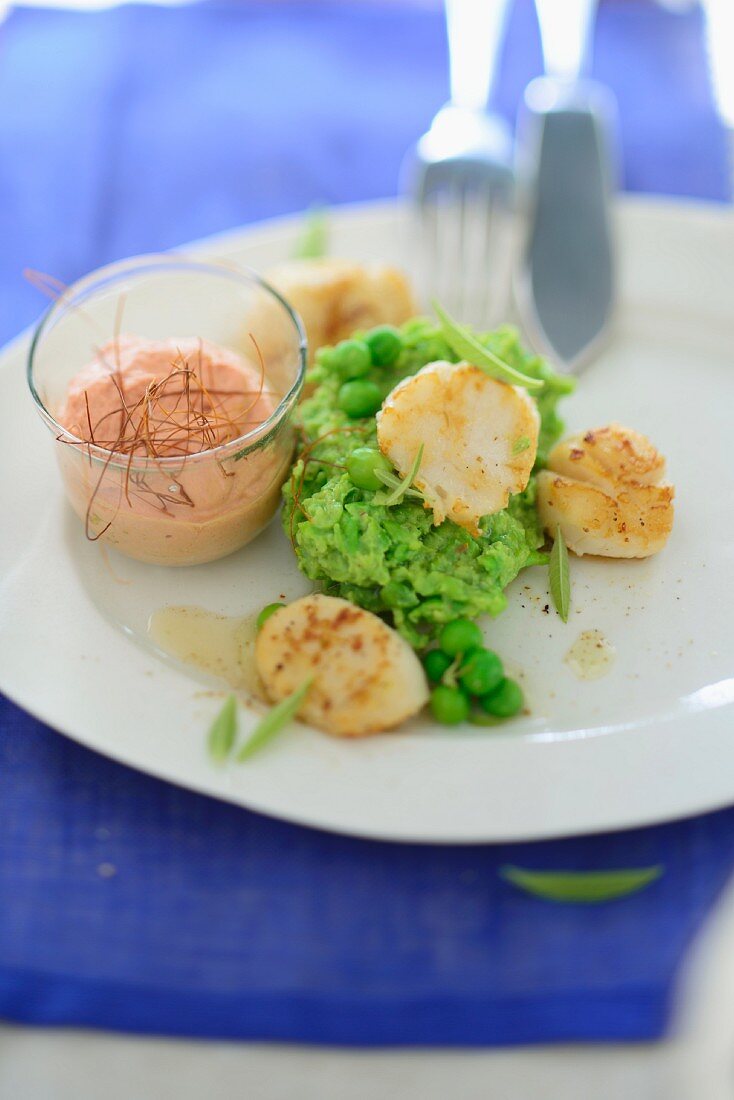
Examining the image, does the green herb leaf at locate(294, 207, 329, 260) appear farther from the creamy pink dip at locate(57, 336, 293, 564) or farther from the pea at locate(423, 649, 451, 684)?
the pea at locate(423, 649, 451, 684)

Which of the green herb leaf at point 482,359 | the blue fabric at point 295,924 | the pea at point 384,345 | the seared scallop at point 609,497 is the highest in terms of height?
the green herb leaf at point 482,359

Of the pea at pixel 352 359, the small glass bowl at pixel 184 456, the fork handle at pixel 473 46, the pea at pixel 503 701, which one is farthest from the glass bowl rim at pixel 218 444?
the fork handle at pixel 473 46

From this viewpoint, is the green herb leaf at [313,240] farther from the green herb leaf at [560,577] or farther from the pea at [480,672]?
the pea at [480,672]

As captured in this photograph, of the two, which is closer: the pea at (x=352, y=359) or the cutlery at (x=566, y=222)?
the pea at (x=352, y=359)

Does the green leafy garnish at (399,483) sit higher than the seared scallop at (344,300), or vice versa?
the seared scallop at (344,300)

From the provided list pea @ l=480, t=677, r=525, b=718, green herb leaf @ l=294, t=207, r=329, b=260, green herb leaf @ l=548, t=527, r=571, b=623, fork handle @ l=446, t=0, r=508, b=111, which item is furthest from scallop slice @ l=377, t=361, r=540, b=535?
fork handle @ l=446, t=0, r=508, b=111

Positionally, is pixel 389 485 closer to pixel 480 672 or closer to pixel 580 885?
pixel 480 672

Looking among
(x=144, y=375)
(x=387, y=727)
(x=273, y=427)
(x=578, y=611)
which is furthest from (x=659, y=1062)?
(x=144, y=375)
